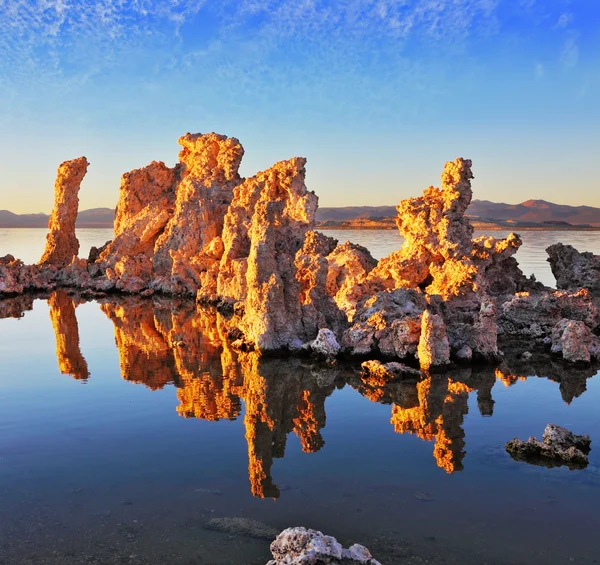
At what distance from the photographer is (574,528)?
1220 centimetres

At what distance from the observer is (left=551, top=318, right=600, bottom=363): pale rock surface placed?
26.0 m

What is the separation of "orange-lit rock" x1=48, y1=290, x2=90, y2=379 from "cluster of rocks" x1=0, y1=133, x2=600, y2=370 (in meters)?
7.20

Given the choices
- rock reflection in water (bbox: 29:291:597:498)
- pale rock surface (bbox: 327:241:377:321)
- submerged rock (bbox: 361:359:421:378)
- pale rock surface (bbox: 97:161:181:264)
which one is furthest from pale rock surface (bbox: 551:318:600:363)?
pale rock surface (bbox: 97:161:181:264)

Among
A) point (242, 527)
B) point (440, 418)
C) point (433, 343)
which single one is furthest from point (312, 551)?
point (433, 343)

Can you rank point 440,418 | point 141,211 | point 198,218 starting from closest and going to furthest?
point 440,418
point 198,218
point 141,211

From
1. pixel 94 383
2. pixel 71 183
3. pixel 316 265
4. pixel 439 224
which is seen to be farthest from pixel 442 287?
pixel 71 183

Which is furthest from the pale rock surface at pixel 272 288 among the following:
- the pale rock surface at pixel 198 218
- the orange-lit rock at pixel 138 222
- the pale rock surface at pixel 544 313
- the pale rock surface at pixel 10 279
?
the pale rock surface at pixel 10 279

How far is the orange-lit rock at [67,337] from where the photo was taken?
2645 cm

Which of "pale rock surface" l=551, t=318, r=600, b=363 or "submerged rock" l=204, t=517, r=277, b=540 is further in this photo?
"pale rock surface" l=551, t=318, r=600, b=363

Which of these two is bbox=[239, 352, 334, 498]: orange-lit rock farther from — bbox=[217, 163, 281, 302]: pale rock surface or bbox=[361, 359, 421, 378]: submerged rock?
bbox=[217, 163, 281, 302]: pale rock surface

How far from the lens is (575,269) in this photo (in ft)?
125

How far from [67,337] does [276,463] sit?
21.5 m

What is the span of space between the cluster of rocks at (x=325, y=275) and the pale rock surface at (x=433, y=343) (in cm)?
5

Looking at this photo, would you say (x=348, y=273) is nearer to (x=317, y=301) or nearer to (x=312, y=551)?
(x=317, y=301)
